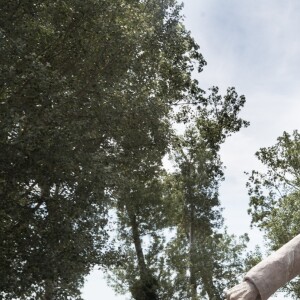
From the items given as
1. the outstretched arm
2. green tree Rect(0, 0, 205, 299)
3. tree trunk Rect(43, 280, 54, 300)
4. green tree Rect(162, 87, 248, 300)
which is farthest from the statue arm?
green tree Rect(162, 87, 248, 300)

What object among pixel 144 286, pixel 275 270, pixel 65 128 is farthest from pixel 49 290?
pixel 275 270

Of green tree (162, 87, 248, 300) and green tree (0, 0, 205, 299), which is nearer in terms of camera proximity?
green tree (0, 0, 205, 299)

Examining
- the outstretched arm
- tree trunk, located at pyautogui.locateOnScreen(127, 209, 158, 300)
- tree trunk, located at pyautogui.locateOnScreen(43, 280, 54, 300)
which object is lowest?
the outstretched arm

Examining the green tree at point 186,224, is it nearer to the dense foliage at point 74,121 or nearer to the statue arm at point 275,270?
the dense foliage at point 74,121

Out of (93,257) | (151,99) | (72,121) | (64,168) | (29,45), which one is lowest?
(93,257)

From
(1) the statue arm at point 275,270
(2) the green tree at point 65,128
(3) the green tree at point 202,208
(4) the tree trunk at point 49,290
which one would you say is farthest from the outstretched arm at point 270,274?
(3) the green tree at point 202,208

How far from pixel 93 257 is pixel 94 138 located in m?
4.12

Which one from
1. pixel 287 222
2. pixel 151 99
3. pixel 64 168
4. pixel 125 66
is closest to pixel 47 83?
pixel 64 168

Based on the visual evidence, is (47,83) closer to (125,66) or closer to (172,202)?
(125,66)

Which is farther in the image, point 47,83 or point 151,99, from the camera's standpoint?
point 151,99

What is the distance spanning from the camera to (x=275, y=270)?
521 centimetres

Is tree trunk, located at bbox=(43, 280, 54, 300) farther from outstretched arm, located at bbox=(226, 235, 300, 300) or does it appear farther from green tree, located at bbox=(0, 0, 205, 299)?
outstretched arm, located at bbox=(226, 235, 300, 300)

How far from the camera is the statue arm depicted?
4996 mm

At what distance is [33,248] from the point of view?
677 inches
